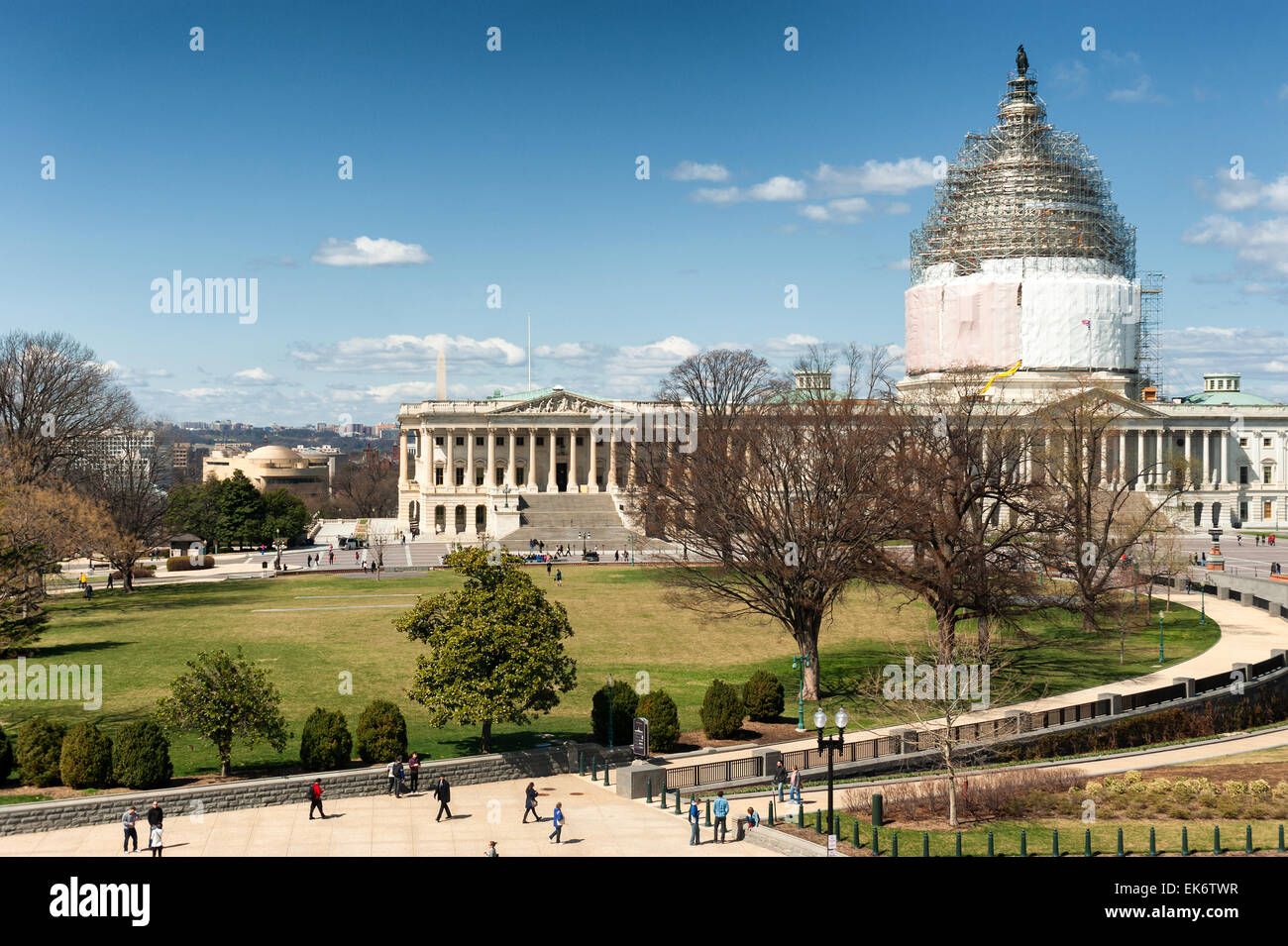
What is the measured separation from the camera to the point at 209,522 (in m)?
96.4

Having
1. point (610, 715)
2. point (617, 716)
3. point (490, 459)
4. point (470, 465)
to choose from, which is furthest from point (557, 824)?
point (490, 459)

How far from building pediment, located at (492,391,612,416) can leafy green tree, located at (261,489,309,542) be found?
25.4 metres

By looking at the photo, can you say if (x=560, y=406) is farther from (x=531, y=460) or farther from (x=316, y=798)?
(x=316, y=798)

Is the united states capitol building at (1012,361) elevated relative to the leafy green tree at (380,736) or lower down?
elevated

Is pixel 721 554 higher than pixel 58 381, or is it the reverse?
pixel 58 381

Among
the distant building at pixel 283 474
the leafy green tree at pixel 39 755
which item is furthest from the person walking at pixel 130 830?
the distant building at pixel 283 474

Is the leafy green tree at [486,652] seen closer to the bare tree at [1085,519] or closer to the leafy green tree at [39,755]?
the leafy green tree at [39,755]

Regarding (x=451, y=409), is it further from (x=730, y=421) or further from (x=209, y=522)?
(x=730, y=421)

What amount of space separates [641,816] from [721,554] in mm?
18247

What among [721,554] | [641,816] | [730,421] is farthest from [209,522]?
[641,816]

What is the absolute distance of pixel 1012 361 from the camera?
11506 cm

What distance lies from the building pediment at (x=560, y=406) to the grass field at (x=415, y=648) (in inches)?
2273

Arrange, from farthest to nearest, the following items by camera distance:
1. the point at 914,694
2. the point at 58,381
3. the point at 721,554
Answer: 1. the point at 58,381
2. the point at 721,554
3. the point at 914,694

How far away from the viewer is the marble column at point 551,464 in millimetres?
119812
